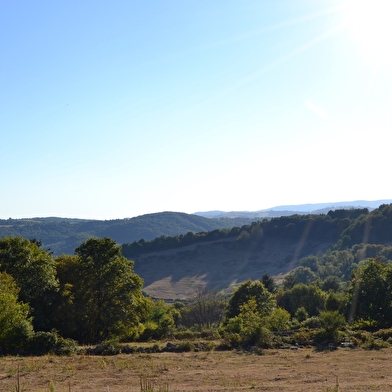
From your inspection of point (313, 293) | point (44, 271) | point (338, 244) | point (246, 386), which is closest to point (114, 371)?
point (246, 386)

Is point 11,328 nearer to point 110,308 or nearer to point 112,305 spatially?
point 110,308

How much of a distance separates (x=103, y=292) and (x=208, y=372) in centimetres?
1631

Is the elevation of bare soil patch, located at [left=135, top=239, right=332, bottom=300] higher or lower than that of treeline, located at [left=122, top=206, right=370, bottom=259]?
lower

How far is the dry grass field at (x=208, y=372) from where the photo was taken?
1501 centimetres

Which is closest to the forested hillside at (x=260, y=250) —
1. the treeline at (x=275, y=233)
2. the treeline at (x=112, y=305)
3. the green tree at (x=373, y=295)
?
the treeline at (x=275, y=233)

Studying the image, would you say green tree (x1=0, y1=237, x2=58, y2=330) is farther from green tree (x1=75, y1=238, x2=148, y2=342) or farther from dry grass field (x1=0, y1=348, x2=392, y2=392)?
dry grass field (x1=0, y1=348, x2=392, y2=392)

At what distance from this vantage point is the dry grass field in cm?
1501

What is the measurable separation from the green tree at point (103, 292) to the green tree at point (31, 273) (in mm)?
2603

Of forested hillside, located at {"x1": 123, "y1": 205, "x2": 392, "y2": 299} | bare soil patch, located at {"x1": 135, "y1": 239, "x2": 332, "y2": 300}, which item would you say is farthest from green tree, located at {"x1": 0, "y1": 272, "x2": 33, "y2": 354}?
bare soil patch, located at {"x1": 135, "y1": 239, "x2": 332, "y2": 300}

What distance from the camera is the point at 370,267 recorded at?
34875 millimetres

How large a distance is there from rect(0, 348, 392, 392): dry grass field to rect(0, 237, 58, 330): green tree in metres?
9.59

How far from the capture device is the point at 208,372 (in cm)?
1775

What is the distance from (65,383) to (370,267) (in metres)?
27.4

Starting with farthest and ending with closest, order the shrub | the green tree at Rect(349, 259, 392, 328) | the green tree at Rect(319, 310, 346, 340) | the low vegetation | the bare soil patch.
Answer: the bare soil patch < the green tree at Rect(349, 259, 392, 328) < the green tree at Rect(319, 310, 346, 340) < the low vegetation < the shrub
